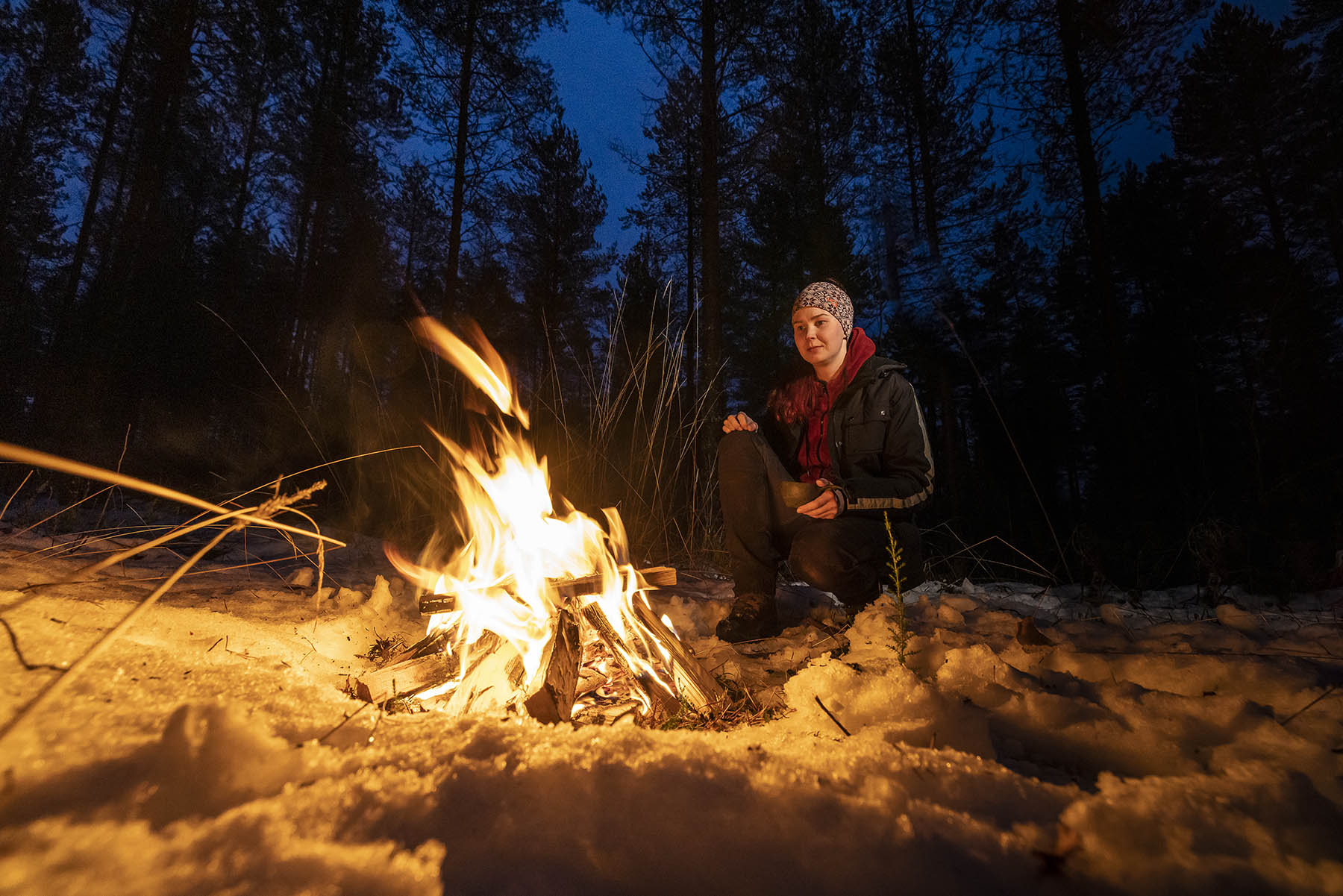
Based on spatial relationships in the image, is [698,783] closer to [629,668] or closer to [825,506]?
[629,668]

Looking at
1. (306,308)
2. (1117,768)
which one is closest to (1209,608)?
(1117,768)

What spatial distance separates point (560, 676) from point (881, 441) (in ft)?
5.39

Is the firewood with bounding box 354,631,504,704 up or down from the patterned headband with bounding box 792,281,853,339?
down

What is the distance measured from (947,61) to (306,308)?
13606 mm

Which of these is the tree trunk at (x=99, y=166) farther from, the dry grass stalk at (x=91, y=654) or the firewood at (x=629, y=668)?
the firewood at (x=629, y=668)

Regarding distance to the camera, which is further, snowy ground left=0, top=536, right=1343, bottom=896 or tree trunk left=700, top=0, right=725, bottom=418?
tree trunk left=700, top=0, right=725, bottom=418

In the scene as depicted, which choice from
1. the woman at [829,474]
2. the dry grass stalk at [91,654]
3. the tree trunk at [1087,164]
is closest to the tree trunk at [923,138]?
the tree trunk at [1087,164]

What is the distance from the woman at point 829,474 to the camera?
2.13 m

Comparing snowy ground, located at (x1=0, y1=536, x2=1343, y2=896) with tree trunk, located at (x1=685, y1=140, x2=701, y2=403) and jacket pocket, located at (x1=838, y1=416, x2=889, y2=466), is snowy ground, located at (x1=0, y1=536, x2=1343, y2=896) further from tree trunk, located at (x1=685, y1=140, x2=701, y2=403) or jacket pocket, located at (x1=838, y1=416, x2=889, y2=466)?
tree trunk, located at (x1=685, y1=140, x2=701, y2=403)

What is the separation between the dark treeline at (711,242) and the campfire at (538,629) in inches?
54.4

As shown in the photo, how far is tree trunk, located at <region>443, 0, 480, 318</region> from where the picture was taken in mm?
8945

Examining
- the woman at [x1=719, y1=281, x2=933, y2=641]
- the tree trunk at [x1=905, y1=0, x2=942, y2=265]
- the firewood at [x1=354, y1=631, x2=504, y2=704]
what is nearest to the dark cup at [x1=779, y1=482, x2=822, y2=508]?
the woman at [x1=719, y1=281, x2=933, y2=641]

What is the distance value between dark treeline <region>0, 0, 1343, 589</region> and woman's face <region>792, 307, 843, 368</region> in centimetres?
58

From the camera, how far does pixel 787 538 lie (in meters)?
2.38
